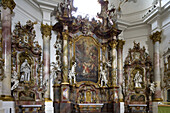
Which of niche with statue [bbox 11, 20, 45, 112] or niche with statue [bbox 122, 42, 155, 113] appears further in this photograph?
niche with statue [bbox 122, 42, 155, 113]

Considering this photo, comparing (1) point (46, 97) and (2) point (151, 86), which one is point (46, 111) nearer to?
(1) point (46, 97)

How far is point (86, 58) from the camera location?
615 inches

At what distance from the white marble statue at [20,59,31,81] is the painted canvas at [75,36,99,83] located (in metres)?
3.56

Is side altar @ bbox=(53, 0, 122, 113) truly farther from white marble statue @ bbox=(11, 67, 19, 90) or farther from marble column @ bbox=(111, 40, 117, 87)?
white marble statue @ bbox=(11, 67, 19, 90)

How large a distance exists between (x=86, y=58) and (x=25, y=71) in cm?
468

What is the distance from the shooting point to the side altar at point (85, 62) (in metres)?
14.2

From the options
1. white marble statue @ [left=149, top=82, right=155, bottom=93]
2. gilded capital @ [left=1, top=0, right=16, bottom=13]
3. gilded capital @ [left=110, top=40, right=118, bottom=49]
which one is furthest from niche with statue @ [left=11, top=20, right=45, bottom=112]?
white marble statue @ [left=149, top=82, right=155, bottom=93]

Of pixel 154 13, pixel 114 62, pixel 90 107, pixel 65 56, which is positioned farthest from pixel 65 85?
pixel 154 13

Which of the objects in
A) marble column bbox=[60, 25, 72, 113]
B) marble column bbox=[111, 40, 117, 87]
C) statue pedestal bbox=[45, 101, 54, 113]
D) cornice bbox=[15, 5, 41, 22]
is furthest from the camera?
marble column bbox=[111, 40, 117, 87]

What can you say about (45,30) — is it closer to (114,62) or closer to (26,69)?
(26,69)

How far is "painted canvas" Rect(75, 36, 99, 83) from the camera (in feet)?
49.9

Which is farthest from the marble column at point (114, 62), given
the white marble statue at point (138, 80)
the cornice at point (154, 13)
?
the cornice at point (154, 13)

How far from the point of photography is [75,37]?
15492mm

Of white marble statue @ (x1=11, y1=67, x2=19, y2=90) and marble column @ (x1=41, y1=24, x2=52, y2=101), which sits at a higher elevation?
marble column @ (x1=41, y1=24, x2=52, y2=101)
